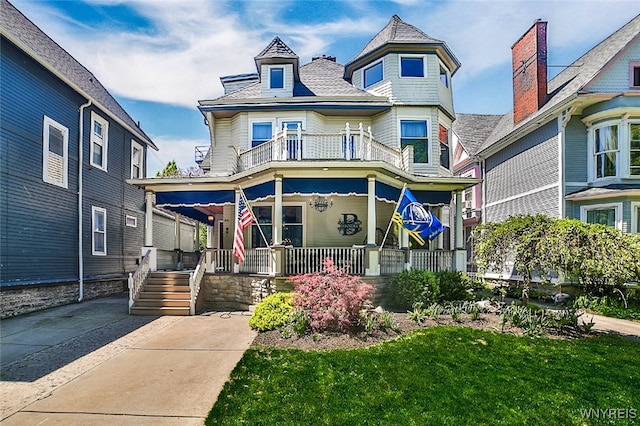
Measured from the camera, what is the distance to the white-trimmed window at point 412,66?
14289 millimetres

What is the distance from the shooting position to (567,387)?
507cm

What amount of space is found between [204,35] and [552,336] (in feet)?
39.2

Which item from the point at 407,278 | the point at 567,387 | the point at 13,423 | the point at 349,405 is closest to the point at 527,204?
the point at 407,278

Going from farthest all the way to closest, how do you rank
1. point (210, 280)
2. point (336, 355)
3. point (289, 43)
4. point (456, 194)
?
point (289, 43)
point (456, 194)
point (210, 280)
point (336, 355)

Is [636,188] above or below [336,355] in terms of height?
above

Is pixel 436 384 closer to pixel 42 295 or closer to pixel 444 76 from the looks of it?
pixel 42 295

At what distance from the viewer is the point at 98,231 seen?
47.4 ft

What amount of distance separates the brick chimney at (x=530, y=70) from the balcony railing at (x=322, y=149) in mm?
8294

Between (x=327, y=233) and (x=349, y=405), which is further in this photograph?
(x=327, y=233)

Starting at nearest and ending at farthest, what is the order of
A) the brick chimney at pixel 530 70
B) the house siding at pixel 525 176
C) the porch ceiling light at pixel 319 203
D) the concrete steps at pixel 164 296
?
the concrete steps at pixel 164 296 < the porch ceiling light at pixel 319 203 < the house siding at pixel 525 176 < the brick chimney at pixel 530 70

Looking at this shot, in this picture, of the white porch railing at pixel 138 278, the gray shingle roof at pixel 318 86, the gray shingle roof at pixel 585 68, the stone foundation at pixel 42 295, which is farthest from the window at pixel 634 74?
the stone foundation at pixel 42 295

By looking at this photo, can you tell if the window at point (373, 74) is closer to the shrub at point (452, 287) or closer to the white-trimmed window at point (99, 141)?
the shrub at point (452, 287)

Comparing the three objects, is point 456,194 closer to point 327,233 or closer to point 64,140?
point 327,233

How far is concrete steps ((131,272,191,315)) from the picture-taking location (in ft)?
34.1
